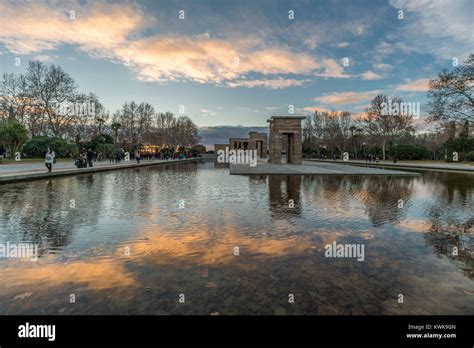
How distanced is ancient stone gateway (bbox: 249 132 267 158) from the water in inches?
2115

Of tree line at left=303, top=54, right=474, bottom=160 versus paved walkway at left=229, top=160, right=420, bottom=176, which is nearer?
paved walkway at left=229, top=160, right=420, bottom=176

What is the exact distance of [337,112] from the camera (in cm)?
7269

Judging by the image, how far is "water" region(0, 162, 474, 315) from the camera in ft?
10.1

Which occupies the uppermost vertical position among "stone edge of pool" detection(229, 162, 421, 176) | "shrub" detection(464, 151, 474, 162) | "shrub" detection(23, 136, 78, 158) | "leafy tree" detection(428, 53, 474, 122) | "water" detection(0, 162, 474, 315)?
"leafy tree" detection(428, 53, 474, 122)

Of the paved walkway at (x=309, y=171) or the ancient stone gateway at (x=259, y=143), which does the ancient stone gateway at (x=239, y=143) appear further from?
the paved walkway at (x=309, y=171)

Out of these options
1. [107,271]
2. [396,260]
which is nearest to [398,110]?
[396,260]

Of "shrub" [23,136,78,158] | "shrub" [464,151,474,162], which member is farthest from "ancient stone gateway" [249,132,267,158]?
"shrub" [464,151,474,162]

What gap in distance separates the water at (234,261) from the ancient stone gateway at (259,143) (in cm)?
5372

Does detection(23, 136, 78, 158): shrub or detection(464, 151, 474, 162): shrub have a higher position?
detection(23, 136, 78, 158): shrub

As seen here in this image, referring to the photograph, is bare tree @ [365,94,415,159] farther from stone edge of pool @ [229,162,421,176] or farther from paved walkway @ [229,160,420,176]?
paved walkway @ [229,160,420,176]

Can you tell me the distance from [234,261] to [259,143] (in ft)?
196

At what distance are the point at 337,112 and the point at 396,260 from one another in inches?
2972

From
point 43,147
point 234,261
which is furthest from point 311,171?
point 43,147
